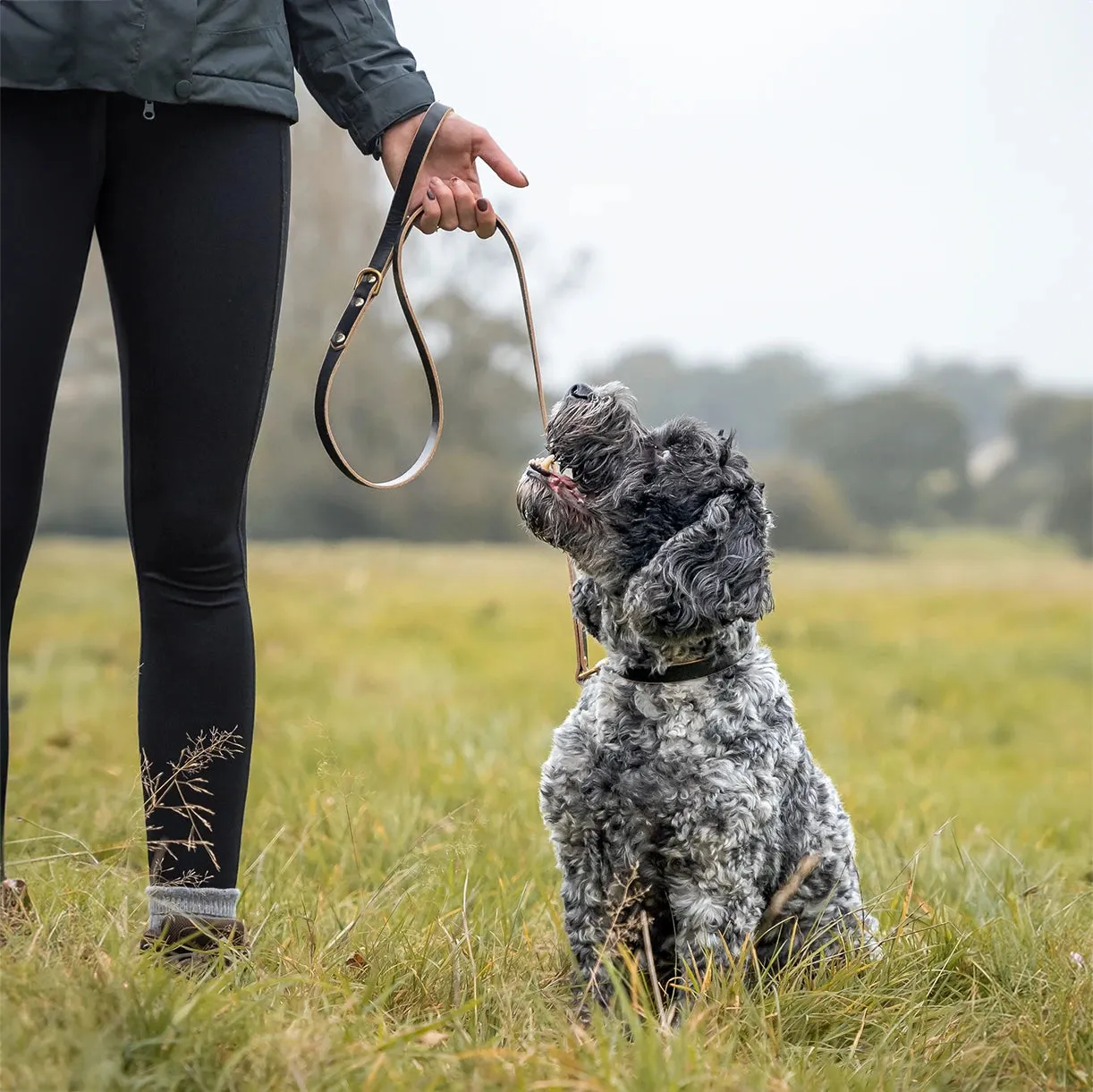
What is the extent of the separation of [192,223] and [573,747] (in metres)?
1.27

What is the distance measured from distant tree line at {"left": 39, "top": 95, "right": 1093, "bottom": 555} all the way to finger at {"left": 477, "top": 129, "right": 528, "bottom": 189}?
13982mm

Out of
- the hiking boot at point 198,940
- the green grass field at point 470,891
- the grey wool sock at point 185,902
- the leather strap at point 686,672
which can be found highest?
the leather strap at point 686,672

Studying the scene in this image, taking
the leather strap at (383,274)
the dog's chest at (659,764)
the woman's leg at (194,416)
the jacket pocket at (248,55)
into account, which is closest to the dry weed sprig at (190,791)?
the woman's leg at (194,416)

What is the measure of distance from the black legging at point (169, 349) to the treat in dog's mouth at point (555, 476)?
607 mm

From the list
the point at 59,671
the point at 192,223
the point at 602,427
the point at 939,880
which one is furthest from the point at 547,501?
the point at 59,671

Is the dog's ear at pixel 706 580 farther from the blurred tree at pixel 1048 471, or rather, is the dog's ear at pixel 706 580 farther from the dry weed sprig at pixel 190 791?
the blurred tree at pixel 1048 471

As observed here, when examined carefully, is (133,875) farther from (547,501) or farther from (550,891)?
(547,501)

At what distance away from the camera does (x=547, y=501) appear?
2.70 m

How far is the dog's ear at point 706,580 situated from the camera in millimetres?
2555

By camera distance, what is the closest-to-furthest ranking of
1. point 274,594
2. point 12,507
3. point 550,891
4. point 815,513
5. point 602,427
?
point 12,507, point 602,427, point 550,891, point 274,594, point 815,513

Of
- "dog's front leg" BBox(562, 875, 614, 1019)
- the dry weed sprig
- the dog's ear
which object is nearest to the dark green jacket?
the dog's ear

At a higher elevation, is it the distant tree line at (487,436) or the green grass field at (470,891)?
the distant tree line at (487,436)

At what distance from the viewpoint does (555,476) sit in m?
2.76

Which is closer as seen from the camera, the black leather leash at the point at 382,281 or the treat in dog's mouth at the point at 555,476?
the black leather leash at the point at 382,281
